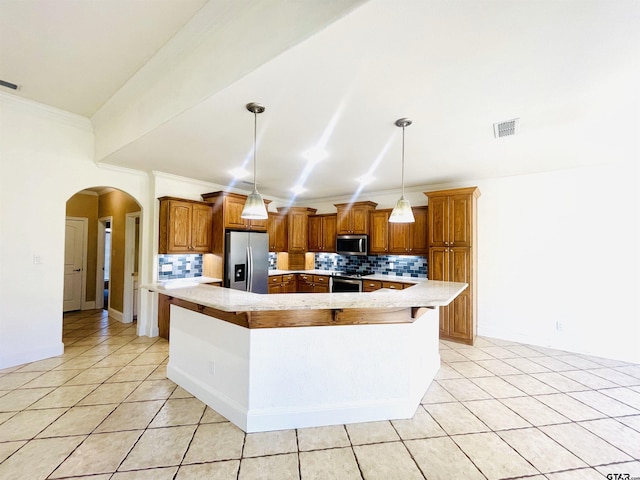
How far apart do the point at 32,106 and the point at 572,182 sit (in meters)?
7.01

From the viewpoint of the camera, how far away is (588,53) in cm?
171

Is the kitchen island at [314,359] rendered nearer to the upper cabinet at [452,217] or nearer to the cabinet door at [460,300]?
the cabinet door at [460,300]

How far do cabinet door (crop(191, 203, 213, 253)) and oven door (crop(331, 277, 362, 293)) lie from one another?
2400 mm

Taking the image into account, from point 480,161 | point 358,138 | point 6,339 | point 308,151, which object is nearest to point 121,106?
point 308,151

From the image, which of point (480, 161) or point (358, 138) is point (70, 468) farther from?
point (480, 161)

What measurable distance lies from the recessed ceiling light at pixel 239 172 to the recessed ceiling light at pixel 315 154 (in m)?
1.16

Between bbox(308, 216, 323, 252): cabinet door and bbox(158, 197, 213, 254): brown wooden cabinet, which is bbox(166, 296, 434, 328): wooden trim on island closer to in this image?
bbox(158, 197, 213, 254): brown wooden cabinet

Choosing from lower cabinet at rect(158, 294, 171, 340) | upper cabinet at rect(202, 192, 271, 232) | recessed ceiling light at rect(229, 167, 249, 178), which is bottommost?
lower cabinet at rect(158, 294, 171, 340)

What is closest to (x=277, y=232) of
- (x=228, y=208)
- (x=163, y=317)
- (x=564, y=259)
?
(x=228, y=208)

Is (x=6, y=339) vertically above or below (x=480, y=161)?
below

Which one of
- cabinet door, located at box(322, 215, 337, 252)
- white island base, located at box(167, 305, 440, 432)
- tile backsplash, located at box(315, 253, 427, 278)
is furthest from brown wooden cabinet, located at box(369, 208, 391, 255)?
white island base, located at box(167, 305, 440, 432)

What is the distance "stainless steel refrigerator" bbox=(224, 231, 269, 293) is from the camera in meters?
4.71

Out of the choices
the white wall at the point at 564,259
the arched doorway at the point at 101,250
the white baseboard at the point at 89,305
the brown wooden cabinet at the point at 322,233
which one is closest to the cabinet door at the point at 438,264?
the white wall at the point at 564,259

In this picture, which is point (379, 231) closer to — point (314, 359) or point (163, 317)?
point (314, 359)
